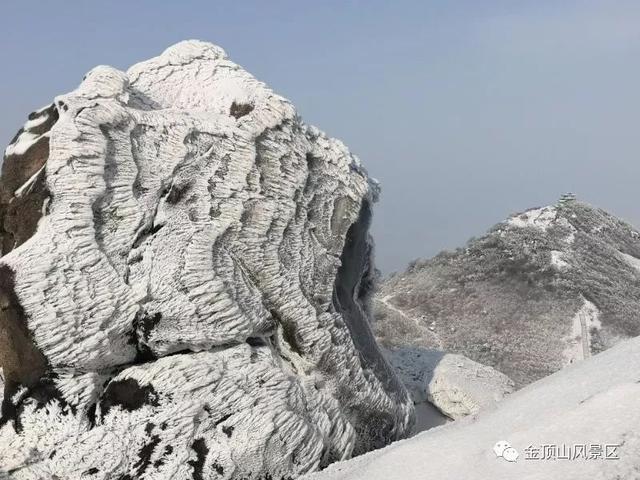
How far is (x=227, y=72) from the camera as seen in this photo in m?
6.30

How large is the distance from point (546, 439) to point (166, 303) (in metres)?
2.57

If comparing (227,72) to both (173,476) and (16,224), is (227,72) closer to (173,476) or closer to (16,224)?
(16,224)

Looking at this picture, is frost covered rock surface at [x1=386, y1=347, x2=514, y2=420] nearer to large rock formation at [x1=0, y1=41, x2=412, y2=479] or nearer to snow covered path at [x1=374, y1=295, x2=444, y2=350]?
large rock formation at [x1=0, y1=41, x2=412, y2=479]

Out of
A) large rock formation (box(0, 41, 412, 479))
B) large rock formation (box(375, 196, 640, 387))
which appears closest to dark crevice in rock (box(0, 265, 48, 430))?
large rock formation (box(0, 41, 412, 479))

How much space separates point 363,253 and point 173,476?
2997 mm

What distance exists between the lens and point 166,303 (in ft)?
15.0

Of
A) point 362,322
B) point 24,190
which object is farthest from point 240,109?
point 362,322

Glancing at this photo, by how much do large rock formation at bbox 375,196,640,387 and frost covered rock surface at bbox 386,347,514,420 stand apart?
144cm

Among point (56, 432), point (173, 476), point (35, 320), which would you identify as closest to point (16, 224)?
point (35, 320)

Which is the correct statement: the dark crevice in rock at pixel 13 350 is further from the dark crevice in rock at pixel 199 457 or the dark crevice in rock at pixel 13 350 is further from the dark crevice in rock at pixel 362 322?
the dark crevice in rock at pixel 362 322

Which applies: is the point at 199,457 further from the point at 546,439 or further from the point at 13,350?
the point at 546,439

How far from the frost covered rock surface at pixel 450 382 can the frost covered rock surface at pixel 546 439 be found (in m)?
3.08

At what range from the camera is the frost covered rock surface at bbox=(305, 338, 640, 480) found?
9.44 feet

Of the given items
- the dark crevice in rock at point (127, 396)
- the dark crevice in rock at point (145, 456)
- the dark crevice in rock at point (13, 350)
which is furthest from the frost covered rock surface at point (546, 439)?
the dark crevice in rock at point (13, 350)
